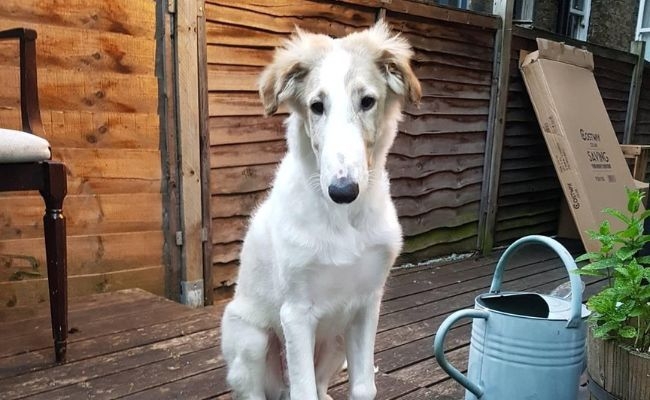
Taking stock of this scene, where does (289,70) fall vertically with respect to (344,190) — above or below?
above

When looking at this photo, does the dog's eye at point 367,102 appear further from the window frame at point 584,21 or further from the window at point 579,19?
the window frame at point 584,21

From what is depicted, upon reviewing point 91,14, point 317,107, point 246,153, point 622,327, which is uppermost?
point 91,14

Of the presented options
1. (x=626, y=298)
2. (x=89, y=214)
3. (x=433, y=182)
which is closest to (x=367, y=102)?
(x=626, y=298)

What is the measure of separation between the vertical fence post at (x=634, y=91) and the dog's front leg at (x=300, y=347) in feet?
17.5

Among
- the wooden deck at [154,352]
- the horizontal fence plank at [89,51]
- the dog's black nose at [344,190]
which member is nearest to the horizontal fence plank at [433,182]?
the wooden deck at [154,352]

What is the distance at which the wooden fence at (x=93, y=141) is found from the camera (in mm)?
2340

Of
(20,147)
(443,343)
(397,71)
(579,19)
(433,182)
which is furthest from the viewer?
(579,19)

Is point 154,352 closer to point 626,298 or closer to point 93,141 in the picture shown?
point 93,141

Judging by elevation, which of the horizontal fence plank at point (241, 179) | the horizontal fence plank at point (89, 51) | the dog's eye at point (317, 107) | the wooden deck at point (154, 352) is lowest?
the wooden deck at point (154, 352)

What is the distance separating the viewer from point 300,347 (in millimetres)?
1392

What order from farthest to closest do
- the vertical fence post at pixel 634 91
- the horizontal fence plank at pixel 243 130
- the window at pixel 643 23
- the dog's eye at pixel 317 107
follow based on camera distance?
the window at pixel 643 23 < the vertical fence post at pixel 634 91 < the horizontal fence plank at pixel 243 130 < the dog's eye at pixel 317 107

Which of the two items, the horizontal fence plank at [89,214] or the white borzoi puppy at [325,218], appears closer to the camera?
the white borzoi puppy at [325,218]

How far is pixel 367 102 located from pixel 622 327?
30.5 inches

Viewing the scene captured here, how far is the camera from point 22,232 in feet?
7.81
